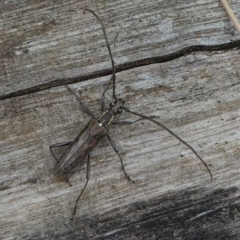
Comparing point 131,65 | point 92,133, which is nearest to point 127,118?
point 92,133

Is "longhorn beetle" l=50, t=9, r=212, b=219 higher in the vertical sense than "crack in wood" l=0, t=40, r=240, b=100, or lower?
lower

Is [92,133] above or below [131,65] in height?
below

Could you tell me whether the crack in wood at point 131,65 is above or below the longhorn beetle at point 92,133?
above

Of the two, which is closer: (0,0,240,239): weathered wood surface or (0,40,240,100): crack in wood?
(0,0,240,239): weathered wood surface

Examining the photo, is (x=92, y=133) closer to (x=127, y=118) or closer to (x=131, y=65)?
(x=127, y=118)

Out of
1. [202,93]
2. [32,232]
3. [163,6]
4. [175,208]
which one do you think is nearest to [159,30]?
[163,6]

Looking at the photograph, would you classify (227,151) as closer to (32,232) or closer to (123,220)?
(123,220)

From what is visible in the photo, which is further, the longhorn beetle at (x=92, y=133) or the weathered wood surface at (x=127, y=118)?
the longhorn beetle at (x=92, y=133)

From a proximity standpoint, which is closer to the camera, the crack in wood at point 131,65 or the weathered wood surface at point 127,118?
the weathered wood surface at point 127,118
